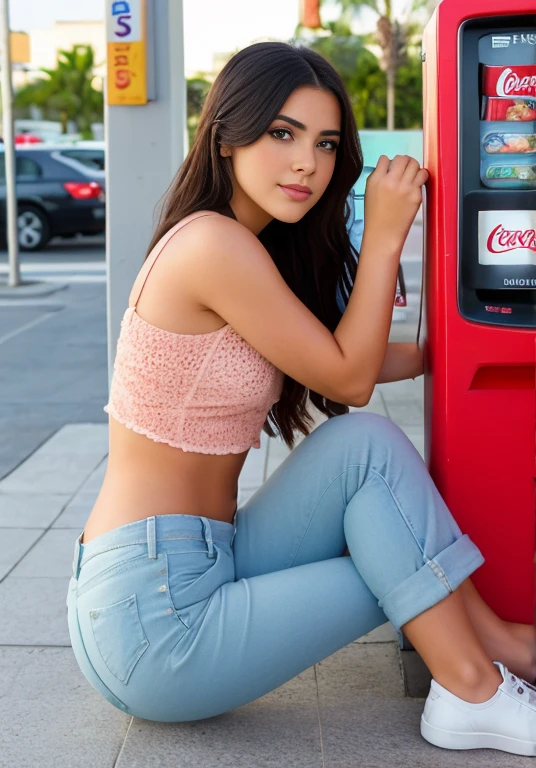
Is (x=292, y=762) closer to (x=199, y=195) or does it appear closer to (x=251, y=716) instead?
(x=251, y=716)

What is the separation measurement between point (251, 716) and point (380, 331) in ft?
3.04

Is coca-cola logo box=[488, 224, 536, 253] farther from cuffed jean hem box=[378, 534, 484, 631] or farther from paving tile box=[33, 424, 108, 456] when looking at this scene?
paving tile box=[33, 424, 108, 456]

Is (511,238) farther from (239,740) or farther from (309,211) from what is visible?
(239,740)

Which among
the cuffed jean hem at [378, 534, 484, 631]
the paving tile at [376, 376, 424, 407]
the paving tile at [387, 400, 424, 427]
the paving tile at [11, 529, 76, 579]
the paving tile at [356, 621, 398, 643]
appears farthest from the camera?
the paving tile at [376, 376, 424, 407]

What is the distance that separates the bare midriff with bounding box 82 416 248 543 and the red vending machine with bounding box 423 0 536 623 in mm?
555

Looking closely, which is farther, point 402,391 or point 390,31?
point 390,31

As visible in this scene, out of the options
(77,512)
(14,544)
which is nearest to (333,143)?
(14,544)

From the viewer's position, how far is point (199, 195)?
2145 mm

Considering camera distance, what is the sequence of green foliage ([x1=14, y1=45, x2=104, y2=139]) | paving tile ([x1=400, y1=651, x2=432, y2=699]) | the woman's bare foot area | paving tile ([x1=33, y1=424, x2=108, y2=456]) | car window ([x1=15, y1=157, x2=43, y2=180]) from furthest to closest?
green foliage ([x1=14, y1=45, x2=104, y2=139]) → car window ([x1=15, y1=157, x2=43, y2=180]) → paving tile ([x1=33, y1=424, x2=108, y2=456]) → paving tile ([x1=400, y1=651, x2=432, y2=699]) → the woman's bare foot area

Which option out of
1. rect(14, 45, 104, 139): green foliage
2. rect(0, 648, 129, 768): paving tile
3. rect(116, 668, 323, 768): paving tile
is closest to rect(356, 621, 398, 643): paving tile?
rect(116, 668, 323, 768): paving tile

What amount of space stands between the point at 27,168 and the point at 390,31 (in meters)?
6.97

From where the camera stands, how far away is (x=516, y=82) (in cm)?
211

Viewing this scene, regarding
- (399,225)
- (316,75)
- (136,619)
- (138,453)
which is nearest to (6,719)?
(136,619)

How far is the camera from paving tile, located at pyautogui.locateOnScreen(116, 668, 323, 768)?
6.86ft
